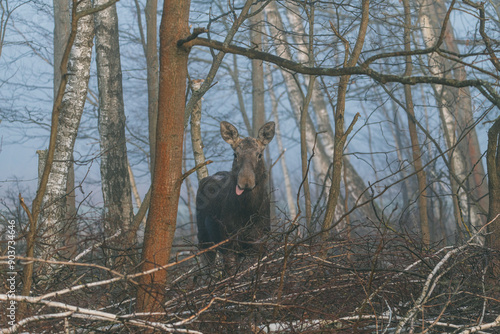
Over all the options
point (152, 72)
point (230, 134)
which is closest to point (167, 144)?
point (230, 134)

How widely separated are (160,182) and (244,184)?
2501 mm

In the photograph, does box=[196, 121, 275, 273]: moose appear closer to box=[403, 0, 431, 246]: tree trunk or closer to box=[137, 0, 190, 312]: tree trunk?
box=[137, 0, 190, 312]: tree trunk

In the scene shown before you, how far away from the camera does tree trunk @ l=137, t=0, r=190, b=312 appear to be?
345 cm

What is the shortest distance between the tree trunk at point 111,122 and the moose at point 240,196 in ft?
6.69

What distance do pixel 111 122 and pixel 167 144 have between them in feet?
20.2

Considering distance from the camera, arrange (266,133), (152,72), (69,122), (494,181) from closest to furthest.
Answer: (494,181) < (69,122) < (266,133) < (152,72)

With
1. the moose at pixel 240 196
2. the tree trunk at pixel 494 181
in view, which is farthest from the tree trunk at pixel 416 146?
the tree trunk at pixel 494 181

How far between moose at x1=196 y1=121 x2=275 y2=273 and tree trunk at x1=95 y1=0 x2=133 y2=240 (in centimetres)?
204

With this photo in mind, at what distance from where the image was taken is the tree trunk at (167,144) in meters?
3.45

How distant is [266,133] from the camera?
23.6ft

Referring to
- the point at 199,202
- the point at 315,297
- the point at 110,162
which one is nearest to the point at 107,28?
the point at 110,162

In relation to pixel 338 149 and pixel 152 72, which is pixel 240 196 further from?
pixel 152 72

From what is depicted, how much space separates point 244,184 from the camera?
19.4 ft

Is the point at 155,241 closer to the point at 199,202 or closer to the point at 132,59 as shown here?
the point at 199,202
